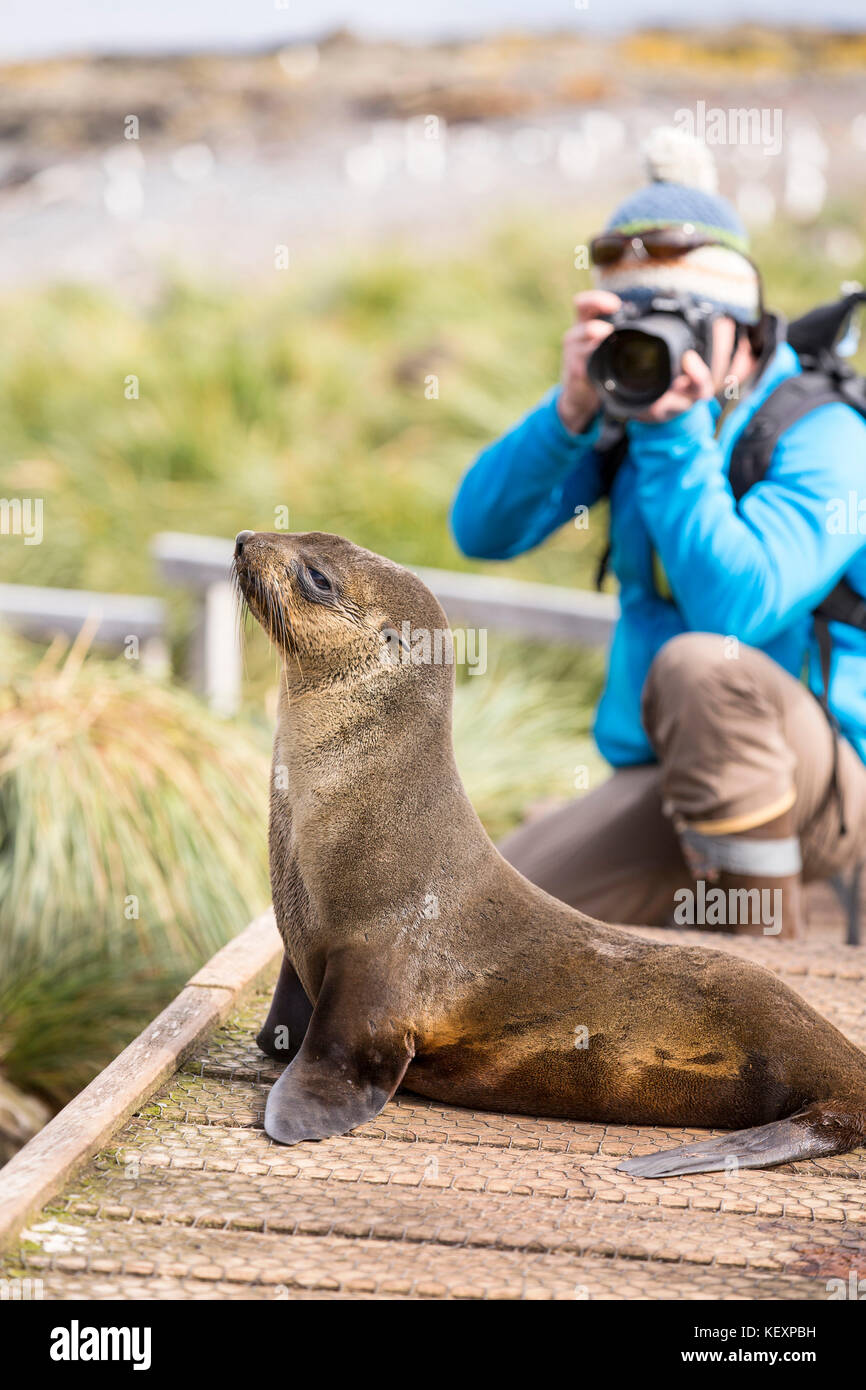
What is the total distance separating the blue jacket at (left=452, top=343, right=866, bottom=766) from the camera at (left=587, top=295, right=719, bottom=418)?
0.40 feet

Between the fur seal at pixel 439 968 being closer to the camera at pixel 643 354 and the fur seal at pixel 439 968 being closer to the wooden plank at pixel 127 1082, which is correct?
the wooden plank at pixel 127 1082

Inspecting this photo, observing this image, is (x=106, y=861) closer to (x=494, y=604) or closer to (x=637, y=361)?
(x=637, y=361)

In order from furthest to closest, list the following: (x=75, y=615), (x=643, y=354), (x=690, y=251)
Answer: (x=75, y=615)
(x=690, y=251)
(x=643, y=354)

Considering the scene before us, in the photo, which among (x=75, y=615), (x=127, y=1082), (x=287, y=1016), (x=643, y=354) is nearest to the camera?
(x=127, y=1082)

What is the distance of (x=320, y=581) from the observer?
96.7 inches

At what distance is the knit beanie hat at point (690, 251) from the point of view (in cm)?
354

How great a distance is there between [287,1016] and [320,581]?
0.76 m

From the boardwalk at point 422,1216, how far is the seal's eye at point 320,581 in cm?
85

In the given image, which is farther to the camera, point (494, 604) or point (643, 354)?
point (494, 604)

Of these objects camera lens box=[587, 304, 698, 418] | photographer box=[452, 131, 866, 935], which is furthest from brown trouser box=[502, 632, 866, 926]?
camera lens box=[587, 304, 698, 418]

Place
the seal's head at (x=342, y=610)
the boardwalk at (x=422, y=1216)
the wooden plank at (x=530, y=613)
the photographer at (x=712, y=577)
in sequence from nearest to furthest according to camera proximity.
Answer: the boardwalk at (x=422, y=1216), the seal's head at (x=342, y=610), the photographer at (x=712, y=577), the wooden plank at (x=530, y=613)

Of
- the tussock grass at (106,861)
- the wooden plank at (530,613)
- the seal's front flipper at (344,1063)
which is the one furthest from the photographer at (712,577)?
the wooden plank at (530,613)

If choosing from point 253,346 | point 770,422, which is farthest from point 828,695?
point 253,346
